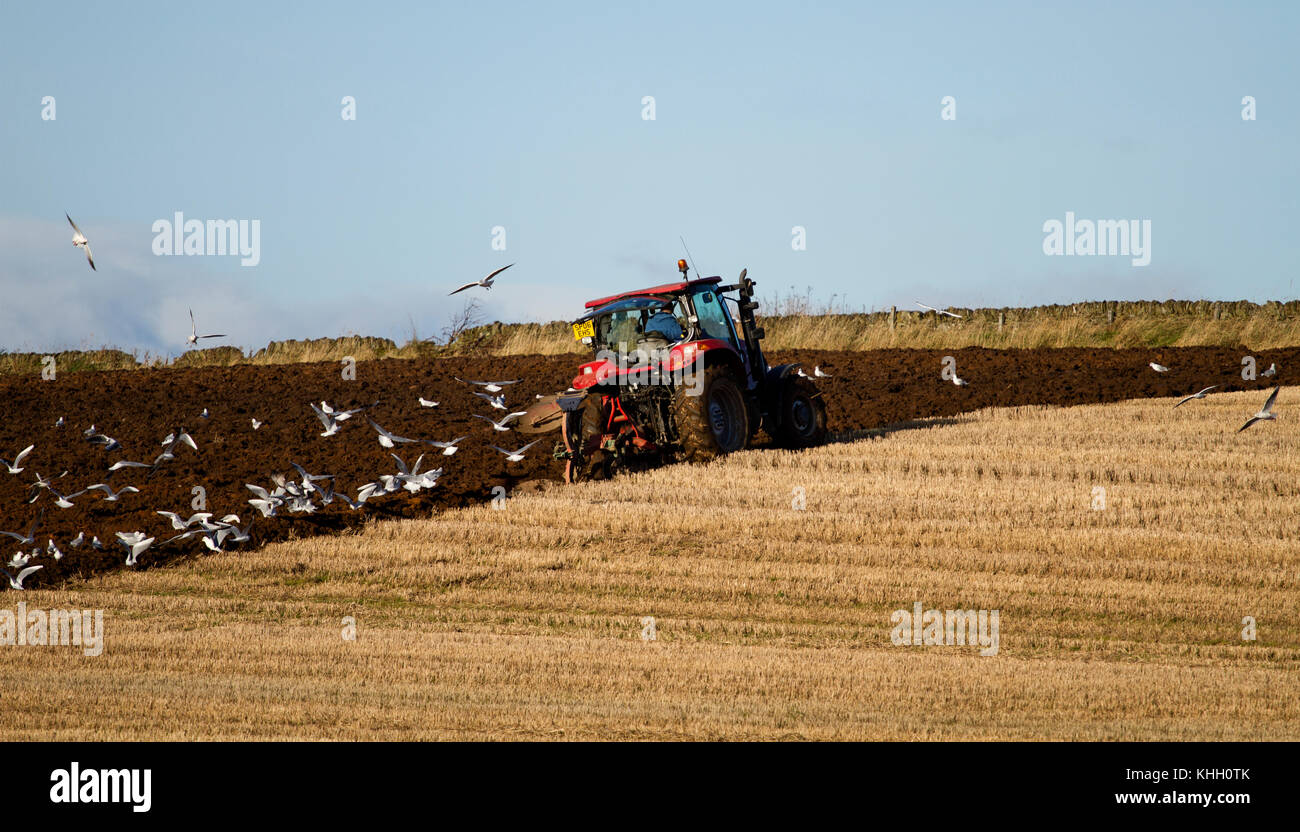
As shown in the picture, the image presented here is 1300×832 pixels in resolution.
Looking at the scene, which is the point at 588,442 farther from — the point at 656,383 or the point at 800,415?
the point at 800,415

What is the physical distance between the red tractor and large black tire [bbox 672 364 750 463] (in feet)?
0.04

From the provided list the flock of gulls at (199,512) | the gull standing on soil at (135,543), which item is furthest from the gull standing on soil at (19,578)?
the gull standing on soil at (135,543)

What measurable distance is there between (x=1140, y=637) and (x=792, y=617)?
9.11ft

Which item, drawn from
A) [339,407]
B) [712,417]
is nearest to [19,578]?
[712,417]

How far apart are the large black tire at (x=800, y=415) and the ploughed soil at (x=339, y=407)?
7.45 ft

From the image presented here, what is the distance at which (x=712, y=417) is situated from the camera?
15398 millimetres


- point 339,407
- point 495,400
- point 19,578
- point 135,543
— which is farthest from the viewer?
point 339,407

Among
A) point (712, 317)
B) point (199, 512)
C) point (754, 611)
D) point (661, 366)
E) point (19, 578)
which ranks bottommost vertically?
point (754, 611)

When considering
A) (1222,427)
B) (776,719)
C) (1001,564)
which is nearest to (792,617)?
(1001,564)

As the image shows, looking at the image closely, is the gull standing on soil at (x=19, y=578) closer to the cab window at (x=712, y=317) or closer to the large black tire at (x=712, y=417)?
the large black tire at (x=712, y=417)

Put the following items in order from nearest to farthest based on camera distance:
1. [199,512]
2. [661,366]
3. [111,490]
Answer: [199,512], [111,490], [661,366]

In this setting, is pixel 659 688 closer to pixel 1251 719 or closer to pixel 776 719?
pixel 776 719

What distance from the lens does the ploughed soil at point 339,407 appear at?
1400cm

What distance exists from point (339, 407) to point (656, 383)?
29.3ft
